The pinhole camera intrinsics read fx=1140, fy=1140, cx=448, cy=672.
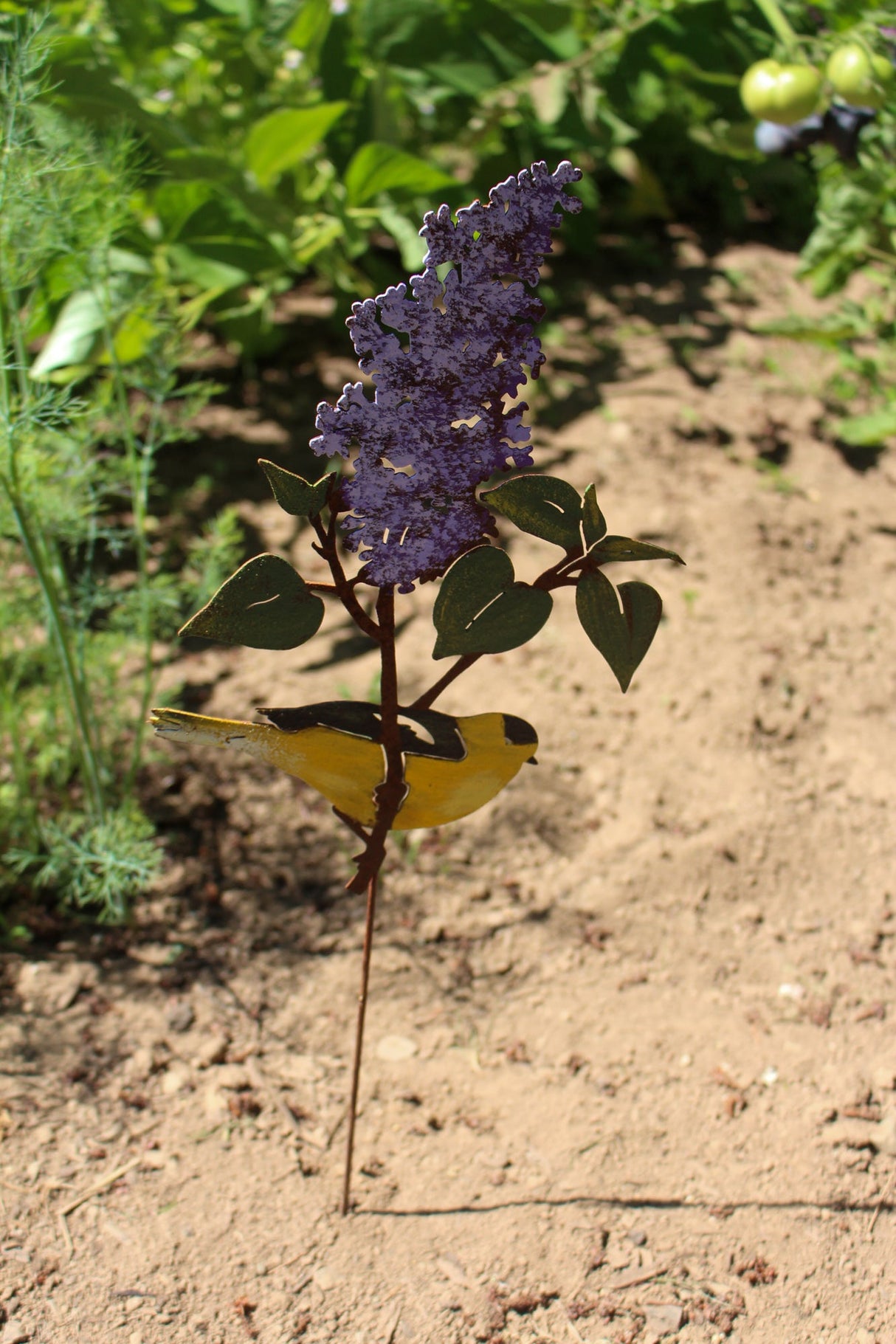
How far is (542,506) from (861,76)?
1285 millimetres

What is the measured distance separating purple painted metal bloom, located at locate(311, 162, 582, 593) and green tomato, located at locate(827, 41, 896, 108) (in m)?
1.19

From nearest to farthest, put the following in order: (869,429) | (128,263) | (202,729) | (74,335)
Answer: (202,729) < (74,335) < (128,263) < (869,429)

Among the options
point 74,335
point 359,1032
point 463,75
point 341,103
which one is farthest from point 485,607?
point 463,75

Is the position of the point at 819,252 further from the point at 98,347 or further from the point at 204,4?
the point at 98,347

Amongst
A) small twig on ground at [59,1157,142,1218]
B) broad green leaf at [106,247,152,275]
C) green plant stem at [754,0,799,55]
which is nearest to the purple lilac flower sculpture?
small twig on ground at [59,1157,142,1218]

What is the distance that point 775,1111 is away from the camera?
124 centimetres

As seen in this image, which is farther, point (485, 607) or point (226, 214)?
point (226, 214)

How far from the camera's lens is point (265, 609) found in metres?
0.86

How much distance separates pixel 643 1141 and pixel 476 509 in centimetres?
73

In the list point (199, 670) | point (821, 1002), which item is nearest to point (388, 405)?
point (821, 1002)

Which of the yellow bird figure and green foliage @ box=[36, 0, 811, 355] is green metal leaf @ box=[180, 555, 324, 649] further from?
Answer: green foliage @ box=[36, 0, 811, 355]

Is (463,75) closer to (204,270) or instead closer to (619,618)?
(204,270)

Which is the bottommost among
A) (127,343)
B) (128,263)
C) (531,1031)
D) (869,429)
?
(531,1031)

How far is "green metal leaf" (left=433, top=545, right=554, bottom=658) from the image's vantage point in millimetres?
840
